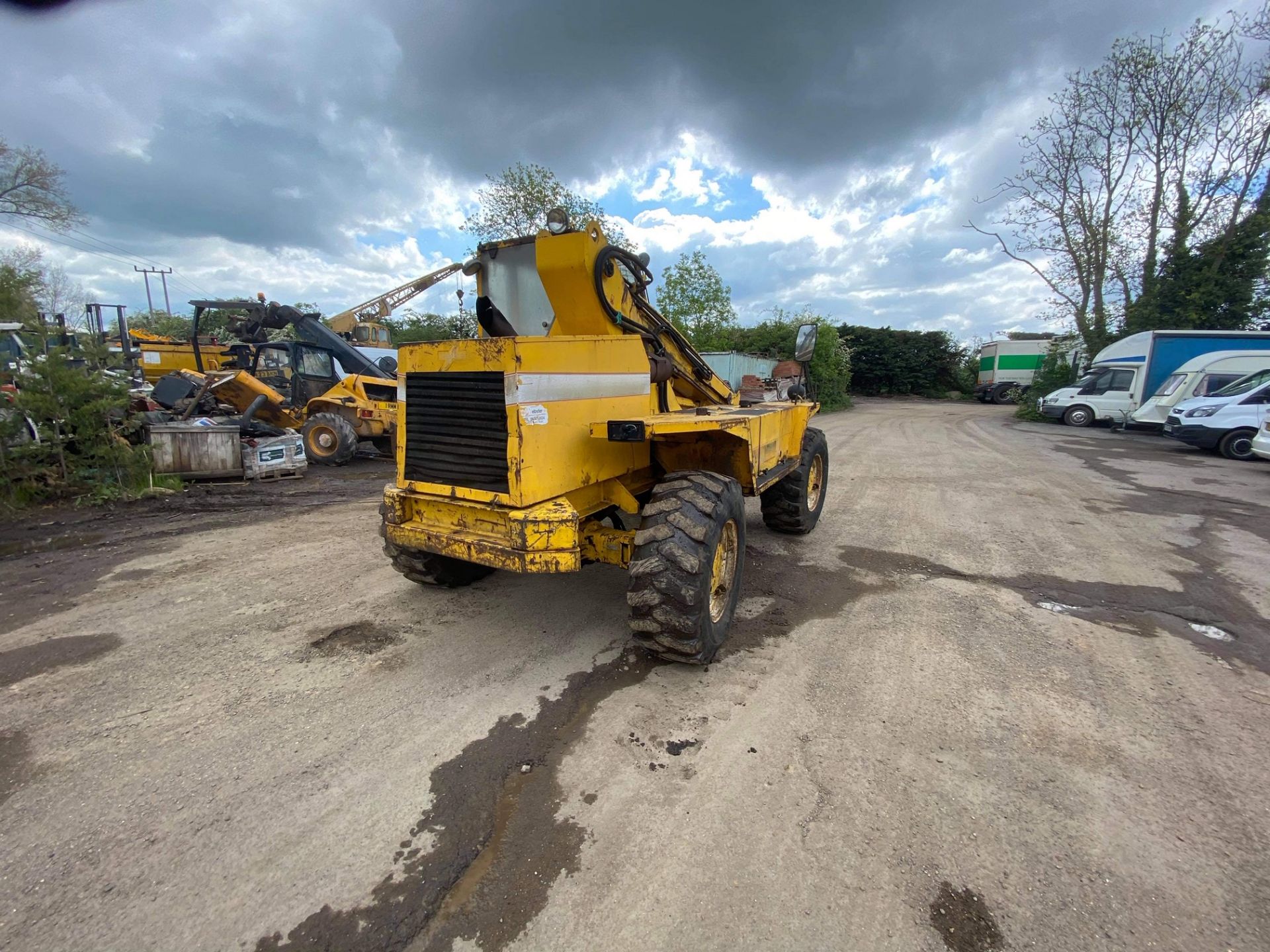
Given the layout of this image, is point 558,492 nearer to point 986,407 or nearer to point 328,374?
point 328,374

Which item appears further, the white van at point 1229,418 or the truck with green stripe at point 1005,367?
the truck with green stripe at point 1005,367

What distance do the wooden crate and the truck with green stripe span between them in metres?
34.7

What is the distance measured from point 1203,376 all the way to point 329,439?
20485 mm

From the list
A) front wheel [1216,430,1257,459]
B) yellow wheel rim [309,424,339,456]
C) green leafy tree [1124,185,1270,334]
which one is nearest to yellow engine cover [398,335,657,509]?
yellow wheel rim [309,424,339,456]

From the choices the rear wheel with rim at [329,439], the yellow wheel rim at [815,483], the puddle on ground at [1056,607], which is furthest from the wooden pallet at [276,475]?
the puddle on ground at [1056,607]

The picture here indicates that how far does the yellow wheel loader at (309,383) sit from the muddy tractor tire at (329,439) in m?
0.01

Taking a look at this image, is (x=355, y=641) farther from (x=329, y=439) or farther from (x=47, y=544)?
(x=329, y=439)

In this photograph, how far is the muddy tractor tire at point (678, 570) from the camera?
2.89 m

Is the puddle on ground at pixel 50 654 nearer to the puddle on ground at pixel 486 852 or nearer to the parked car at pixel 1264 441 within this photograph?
the puddle on ground at pixel 486 852

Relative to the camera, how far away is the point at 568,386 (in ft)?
10.2

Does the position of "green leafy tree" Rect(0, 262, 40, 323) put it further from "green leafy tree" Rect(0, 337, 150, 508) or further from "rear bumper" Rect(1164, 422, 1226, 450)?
"rear bumper" Rect(1164, 422, 1226, 450)

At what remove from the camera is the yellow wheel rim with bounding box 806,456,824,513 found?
19.7ft

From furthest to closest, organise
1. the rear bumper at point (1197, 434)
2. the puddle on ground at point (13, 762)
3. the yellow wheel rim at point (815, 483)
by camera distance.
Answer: the rear bumper at point (1197, 434), the yellow wheel rim at point (815, 483), the puddle on ground at point (13, 762)

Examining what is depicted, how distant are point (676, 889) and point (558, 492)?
1908 millimetres
